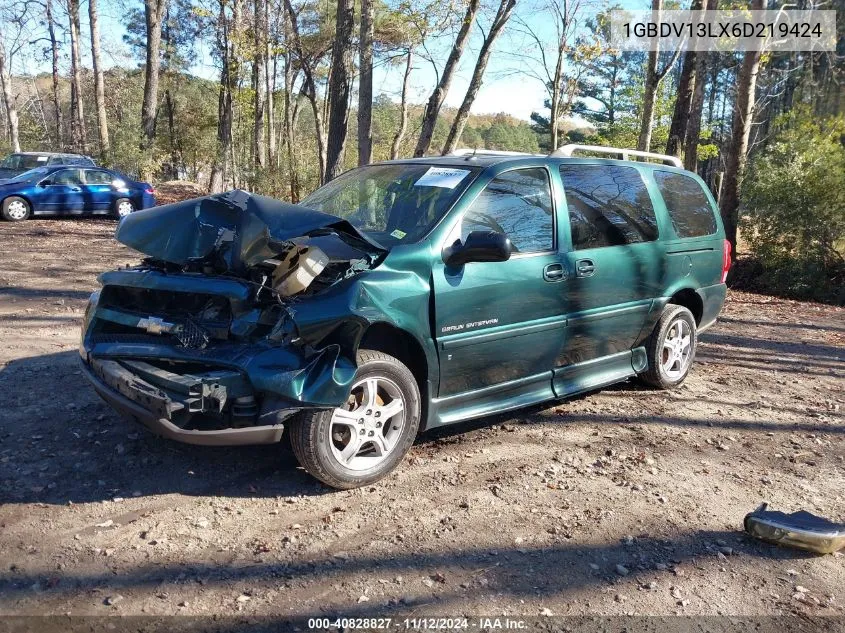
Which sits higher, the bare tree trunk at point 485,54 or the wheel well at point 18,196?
the bare tree trunk at point 485,54

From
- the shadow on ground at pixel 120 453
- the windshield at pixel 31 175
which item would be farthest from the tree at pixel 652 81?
the windshield at pixel 31 175

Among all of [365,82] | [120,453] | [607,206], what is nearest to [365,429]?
[120,453]

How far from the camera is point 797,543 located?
348 centimetres

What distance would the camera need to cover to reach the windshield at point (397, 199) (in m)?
4.31

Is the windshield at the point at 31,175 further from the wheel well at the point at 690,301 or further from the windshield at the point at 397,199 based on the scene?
the wheel well at the point at 690,301

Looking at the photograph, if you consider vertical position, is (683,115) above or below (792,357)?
above

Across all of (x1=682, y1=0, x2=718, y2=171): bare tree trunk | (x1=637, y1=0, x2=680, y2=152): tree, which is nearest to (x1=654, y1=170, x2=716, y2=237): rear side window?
(x1=637, y1=0, x2=680, y2=152): tree

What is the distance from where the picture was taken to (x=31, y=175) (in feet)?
56.9

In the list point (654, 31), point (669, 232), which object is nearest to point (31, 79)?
point (654, 31)

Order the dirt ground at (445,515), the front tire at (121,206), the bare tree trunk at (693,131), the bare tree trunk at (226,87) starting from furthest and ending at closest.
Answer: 1. the bare tree trunk at (226,87)
2. the front tire at (121,206)
3. the bare tree trunk at (693,131)
4. the dirt ground at (445,515)

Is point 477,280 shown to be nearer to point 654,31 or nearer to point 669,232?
point 669,232

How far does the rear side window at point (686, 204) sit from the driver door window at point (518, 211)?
156 centimetres

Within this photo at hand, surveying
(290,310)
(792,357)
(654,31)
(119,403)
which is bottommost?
(792,357)

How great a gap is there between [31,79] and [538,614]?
2001 inches
